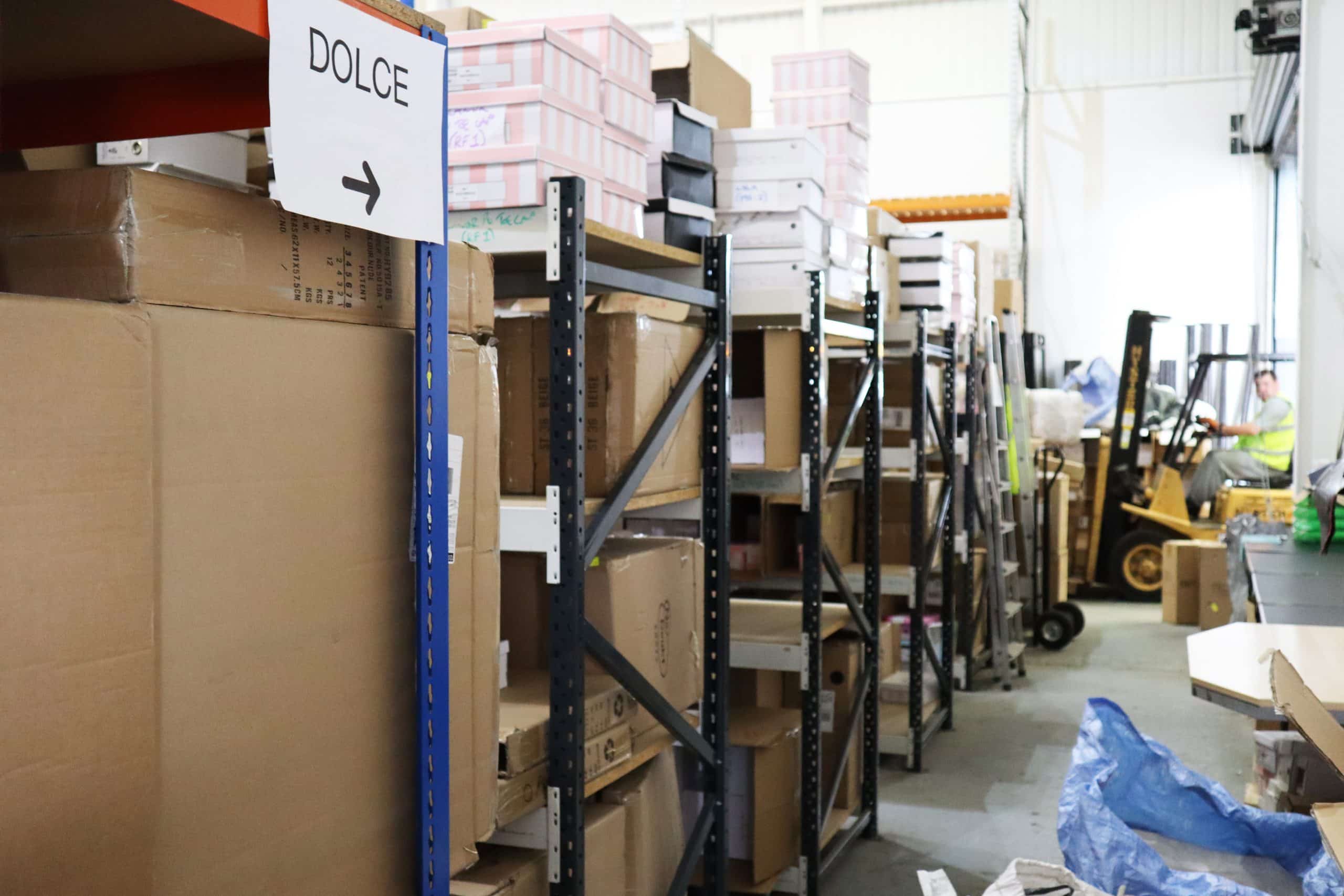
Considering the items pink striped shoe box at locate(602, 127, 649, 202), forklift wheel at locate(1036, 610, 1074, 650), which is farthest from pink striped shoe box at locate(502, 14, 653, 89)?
forklift wheel at locate(1036, 610, 1074, 650)

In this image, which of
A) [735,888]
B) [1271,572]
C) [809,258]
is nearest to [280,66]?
[809,258]

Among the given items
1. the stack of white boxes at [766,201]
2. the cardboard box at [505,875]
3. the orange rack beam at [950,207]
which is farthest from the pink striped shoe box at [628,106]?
the orange rack beam at [950,207]

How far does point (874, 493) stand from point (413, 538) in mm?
3269

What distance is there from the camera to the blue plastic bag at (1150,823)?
211 cm

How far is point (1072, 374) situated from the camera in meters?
11.8

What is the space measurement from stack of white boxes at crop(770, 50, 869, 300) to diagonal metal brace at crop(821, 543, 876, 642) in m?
1.26

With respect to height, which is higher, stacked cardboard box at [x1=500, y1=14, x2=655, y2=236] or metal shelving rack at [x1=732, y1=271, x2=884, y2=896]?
stacked cardboard box at [x1=500, y1=14, x2=655, y2=236]

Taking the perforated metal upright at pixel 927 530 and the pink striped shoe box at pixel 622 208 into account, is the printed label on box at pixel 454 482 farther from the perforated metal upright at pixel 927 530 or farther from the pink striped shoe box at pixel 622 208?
the perforated metal upright at pixel 927 530

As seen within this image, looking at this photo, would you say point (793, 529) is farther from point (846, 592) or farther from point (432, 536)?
point (432, 536)

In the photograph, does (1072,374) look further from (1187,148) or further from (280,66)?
(280,66)

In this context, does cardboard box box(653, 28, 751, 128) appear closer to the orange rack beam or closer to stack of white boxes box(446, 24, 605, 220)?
stack of white boxes box(446, 24, 605, 220)

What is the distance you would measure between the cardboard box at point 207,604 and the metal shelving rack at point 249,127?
26 millimetres

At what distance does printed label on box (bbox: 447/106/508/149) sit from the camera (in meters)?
2.53

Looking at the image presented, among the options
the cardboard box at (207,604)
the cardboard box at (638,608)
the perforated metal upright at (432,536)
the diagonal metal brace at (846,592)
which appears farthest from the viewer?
the diagonal metal brace at (846,592)
